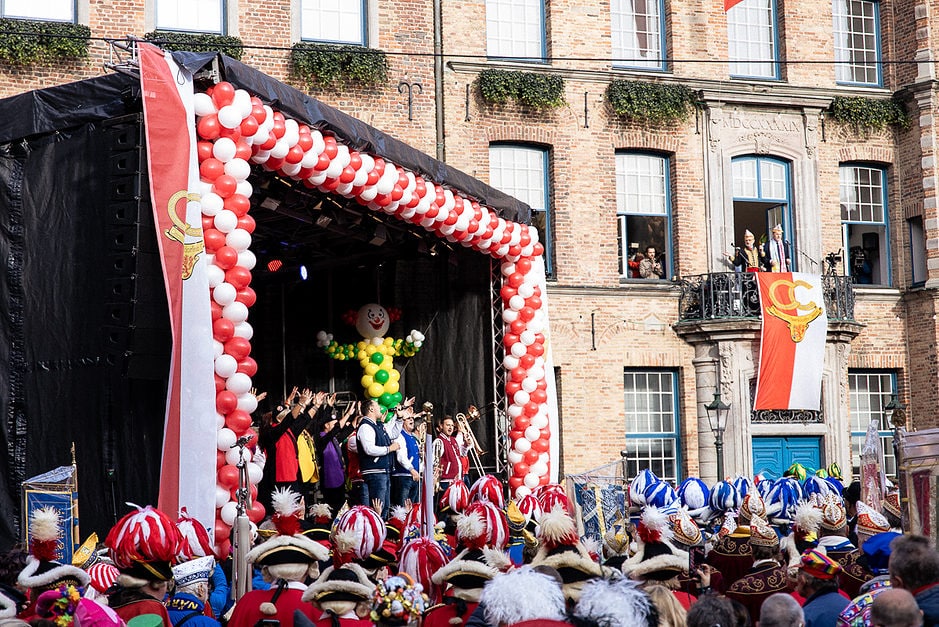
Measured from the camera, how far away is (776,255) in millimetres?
24062

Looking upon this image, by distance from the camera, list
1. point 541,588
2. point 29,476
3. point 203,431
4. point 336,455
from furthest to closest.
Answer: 1. point 336,455
2. point 29,476
3. point 203,431
4. point 541,588

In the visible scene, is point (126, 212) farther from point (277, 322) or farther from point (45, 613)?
point (277, 322)

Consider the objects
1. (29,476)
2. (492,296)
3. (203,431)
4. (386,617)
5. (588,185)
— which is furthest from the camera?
(588,185)

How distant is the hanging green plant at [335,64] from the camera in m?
21.9

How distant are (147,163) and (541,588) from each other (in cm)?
760

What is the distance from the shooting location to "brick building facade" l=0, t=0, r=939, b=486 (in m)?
22.8

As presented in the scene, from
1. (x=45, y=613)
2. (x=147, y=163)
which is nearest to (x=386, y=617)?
(x=45, y=613)

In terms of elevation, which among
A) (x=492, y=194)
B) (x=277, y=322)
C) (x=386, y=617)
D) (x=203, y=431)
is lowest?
(x=386, y=617)

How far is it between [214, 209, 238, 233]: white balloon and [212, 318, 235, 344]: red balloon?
0.86m

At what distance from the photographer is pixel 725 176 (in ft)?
80.4

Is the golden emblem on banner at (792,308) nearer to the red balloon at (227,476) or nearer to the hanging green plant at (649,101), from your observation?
the hanging green plant at (649,101)

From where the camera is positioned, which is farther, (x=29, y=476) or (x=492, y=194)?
(x=492, y=194)

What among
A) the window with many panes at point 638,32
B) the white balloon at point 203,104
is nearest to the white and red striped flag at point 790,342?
the window with many panes at point 638,32

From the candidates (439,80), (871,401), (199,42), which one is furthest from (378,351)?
(871,401)
